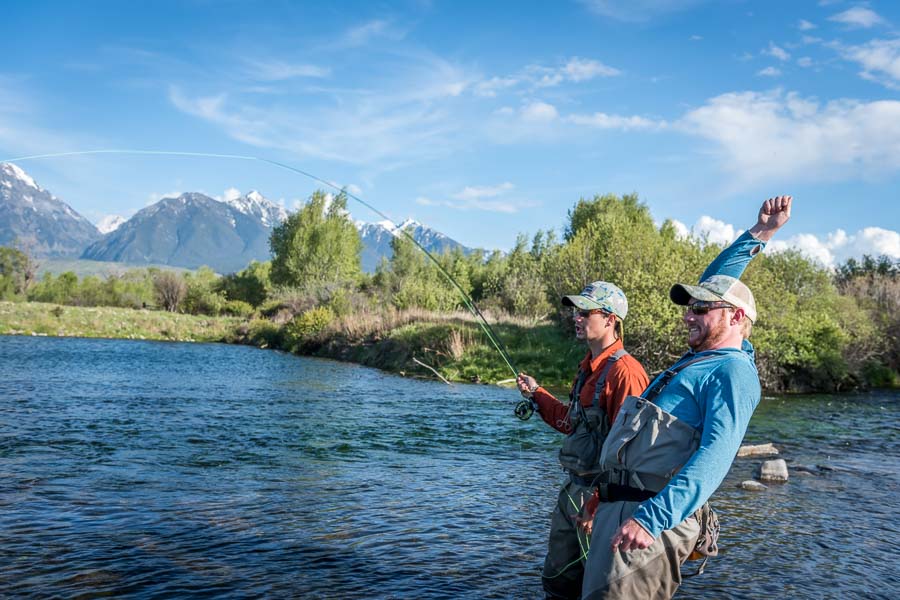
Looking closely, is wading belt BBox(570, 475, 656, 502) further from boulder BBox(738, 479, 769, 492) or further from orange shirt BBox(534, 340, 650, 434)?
boulder BBox(738, 479, 769, 492)

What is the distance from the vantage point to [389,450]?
11.9 metres

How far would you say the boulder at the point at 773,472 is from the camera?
1064cm

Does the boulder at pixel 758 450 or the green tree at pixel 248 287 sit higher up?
the green tree at pixel 248 287

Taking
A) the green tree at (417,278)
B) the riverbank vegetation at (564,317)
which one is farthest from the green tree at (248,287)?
the green tree at (417,278)

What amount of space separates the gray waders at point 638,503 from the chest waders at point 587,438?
67cm

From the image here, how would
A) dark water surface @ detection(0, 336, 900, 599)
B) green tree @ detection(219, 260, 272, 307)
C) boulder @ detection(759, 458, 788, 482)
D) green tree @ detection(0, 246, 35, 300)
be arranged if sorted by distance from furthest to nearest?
green tree @ detection(219, 260, 272, 307) < green tree @ detection(0, 246, 35, 300) < boulder @ detection(759, 458, 788, 482) < dark water surface @ detection(0, 336, 900, 599)

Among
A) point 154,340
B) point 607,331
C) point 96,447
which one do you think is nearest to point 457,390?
point 96,447

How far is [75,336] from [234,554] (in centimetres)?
3857

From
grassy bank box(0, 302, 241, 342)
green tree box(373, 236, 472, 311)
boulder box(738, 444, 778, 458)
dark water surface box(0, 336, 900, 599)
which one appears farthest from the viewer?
grassy bank box(0, 302, 241, 342)

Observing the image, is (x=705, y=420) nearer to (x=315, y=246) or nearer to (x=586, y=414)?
(x=586, y=414)

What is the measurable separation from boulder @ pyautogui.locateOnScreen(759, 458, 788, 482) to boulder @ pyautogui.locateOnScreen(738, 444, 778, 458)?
145 cm

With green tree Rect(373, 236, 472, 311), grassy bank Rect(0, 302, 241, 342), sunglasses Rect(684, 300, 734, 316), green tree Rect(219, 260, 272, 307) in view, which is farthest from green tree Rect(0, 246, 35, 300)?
sunglasses Rect(684, 300, 734, 316)

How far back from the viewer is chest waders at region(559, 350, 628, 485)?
409 cm

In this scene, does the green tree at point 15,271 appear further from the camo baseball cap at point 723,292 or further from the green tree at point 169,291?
the camo baseball cap at point 723,292
